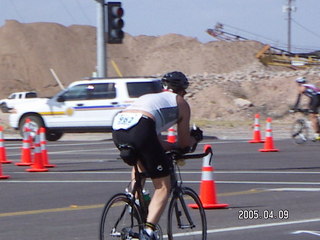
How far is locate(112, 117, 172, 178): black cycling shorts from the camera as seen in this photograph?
734cm

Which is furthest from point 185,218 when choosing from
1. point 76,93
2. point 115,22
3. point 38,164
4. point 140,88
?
point 76,93

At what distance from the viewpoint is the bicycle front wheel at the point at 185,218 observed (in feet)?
25.8

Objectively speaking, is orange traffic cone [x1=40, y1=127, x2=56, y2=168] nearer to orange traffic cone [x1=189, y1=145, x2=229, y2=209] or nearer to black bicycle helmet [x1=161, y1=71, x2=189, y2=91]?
orange traffic cone [x1=189, y1=145, x2=229, y2=209]

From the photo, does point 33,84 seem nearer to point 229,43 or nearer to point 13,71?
point 13,71

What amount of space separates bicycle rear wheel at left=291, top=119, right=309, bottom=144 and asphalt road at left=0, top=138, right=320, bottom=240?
0.89 m

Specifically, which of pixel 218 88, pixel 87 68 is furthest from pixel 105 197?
pixel 87 68

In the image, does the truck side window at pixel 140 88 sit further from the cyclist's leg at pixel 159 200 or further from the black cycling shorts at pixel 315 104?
the cyclist's leg at pixel 159 200

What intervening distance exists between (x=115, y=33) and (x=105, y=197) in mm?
12309

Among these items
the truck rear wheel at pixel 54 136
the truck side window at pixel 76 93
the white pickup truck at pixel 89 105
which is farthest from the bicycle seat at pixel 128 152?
the truck rear wheel at pixel 54 136

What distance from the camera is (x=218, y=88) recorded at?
1875 inches

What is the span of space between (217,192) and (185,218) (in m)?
5.27

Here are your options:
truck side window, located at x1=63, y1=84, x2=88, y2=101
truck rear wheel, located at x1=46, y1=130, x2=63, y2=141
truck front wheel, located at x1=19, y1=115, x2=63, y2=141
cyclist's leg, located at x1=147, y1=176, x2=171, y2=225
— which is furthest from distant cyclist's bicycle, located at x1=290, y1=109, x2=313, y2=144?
cyclist's leg, located at x1=147, y1=176, x2=171, y2=225

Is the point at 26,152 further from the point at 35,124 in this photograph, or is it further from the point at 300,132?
the point at 300,132

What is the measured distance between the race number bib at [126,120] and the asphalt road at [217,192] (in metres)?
2.25
